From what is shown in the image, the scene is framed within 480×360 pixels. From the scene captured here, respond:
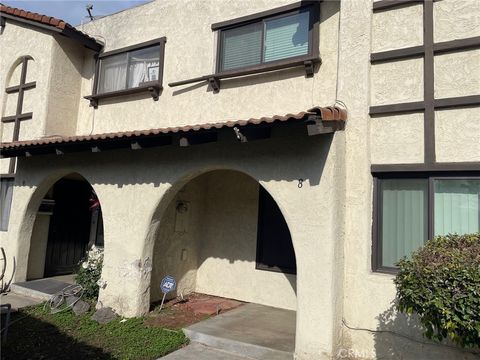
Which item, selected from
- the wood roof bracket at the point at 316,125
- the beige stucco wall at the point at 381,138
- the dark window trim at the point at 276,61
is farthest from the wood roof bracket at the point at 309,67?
the wood roof bracket at the point at 316,125

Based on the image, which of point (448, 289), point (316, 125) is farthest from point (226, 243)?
point (448, 289)

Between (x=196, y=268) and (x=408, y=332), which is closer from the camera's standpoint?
(x=408, y=332)

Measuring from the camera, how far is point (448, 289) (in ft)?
12.6

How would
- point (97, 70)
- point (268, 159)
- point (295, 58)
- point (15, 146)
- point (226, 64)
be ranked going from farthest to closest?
point (97, 70)
point (15, 146)
point (226, 64)
point (295, 58)
point (268, 159)

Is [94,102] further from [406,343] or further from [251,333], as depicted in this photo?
[406,343]

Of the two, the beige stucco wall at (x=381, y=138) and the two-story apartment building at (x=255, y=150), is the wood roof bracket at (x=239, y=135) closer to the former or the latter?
the two-story apartment building at (x=255, y=150)

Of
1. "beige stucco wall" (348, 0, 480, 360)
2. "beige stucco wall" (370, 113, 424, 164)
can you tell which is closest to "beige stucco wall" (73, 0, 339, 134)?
"beige stucco wall" (348, 0, 480, 360)

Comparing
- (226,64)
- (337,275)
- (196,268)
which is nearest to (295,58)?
(226,64)

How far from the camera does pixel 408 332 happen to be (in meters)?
5.21

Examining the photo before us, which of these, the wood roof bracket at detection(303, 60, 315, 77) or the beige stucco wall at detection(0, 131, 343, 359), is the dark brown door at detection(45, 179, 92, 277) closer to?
the beige stucco wall at detection(0, 131, 343, 359)

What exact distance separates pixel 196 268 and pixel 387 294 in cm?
504

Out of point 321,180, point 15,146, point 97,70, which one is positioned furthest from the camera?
point 97,70

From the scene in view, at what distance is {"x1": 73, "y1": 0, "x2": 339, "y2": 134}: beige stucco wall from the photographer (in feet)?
22.5

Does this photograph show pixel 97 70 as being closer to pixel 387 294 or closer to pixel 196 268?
pixel 196 268
